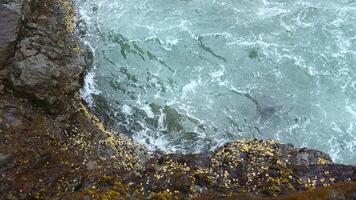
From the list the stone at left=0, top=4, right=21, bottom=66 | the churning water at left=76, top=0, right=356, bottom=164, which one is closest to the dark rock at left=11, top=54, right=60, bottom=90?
the stone at left=0, top=4, right=21, bottom=66

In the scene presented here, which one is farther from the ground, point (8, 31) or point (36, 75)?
point (8, 31)

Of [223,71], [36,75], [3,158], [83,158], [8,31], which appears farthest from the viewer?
[223,71]

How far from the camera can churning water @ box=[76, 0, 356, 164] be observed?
19.1m

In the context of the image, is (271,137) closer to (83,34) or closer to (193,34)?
(193,34)

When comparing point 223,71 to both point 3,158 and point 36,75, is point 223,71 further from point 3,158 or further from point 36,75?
point 3,158

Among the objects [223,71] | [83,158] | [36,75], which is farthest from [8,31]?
[223,71]

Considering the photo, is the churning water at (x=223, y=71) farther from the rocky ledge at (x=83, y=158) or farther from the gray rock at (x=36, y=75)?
the gray rock at (x=36, y=75)

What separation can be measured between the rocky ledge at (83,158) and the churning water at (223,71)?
223 centimetres

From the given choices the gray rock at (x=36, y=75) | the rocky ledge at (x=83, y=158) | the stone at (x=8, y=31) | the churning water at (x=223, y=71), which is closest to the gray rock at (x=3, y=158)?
the rocky ledge at (x=83, y=158)

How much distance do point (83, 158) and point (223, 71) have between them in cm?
895

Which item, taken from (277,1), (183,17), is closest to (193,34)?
(183,17)

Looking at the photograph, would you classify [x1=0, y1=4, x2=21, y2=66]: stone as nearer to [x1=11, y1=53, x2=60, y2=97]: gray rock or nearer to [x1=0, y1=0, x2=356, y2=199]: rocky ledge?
[x1=0, y1=0, x2=356, y2=199]: rocky ledge

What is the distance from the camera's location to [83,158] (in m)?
15.1

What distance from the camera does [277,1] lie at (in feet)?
81.3
